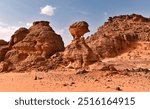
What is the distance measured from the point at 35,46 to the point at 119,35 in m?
28.5

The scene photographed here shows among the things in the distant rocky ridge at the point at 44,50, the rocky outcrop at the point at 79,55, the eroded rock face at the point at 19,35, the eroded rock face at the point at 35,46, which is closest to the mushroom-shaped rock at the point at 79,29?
the distant rocky ridge at the point at 44,50

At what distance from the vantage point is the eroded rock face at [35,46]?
23.0 meters

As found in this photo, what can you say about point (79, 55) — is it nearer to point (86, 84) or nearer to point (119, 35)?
point (86, 84)

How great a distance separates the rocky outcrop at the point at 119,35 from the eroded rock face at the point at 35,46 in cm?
1972

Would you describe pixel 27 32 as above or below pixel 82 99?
above

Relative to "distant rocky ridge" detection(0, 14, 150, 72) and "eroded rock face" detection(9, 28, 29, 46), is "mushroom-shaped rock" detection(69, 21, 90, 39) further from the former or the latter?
"eroded rock face" detection(9, 28, 29, 46)

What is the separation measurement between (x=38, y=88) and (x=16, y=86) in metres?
1.44

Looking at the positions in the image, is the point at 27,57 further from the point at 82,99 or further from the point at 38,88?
the point at 82,99

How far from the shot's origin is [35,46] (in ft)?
78.2

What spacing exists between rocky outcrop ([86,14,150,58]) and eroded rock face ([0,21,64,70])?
19717 millimetres

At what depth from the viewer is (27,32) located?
26516mm

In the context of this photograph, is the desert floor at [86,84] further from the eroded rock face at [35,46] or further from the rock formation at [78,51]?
the eroded rock face at [35,46]

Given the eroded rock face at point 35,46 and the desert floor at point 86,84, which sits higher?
the eroded rock face at point 35,46

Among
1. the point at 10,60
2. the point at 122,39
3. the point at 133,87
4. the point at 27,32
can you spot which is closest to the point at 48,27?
the point at 27,32
